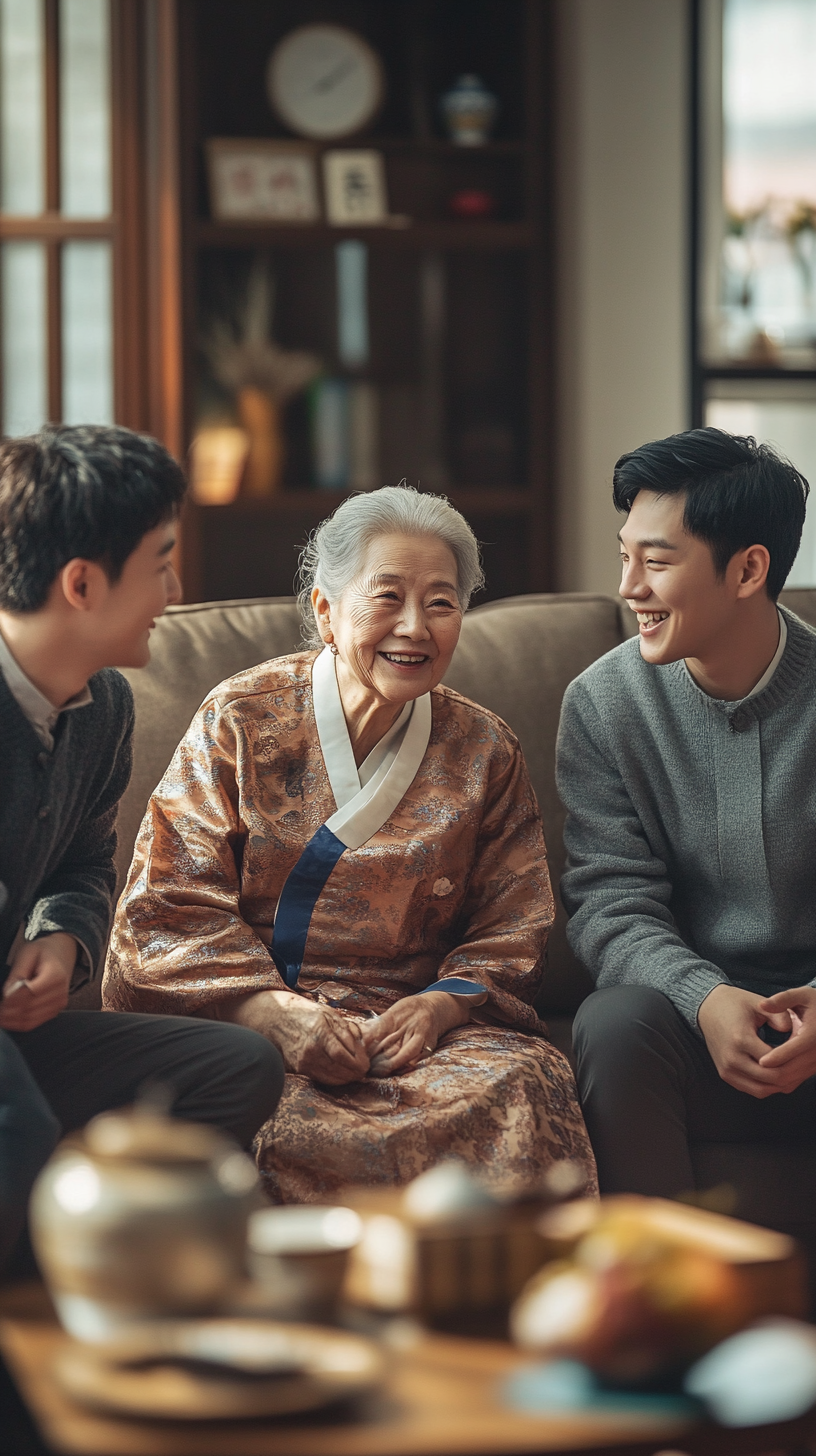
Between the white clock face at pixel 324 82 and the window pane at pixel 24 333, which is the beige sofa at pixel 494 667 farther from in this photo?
the white clock face at pixel 324 82

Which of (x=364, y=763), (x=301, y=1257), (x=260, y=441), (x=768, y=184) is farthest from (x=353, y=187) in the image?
(x=301, y=1257)

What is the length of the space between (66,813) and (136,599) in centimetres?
27

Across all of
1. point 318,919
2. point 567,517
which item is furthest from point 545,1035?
point 567,517

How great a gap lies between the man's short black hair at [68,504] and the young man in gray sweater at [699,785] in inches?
27.0

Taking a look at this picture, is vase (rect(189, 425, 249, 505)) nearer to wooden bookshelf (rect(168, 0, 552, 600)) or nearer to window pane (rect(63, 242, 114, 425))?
wooden bookshelf (rect(168, 0, 552, 600))

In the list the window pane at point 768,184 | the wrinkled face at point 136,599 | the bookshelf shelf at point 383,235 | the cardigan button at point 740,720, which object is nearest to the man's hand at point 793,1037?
the cardigan button at point 740,720

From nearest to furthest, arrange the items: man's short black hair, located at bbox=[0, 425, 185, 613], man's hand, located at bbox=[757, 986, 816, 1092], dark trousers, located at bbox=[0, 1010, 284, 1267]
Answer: man's short black hair, located at bbox=[0, 425, 185, 613], dark trousers, located at bbox=[0, 1010, 284, 1267], man's hand, located at bbox=[757, 986, 816, 1092]

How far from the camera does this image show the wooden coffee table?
2.79 ft

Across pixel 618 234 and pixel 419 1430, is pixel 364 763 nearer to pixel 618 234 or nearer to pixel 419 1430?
pixel 419 1430

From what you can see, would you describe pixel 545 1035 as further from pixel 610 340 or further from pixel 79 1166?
pixel 610 340

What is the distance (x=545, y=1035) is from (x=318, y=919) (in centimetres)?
35

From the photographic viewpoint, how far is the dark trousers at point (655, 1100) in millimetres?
1744

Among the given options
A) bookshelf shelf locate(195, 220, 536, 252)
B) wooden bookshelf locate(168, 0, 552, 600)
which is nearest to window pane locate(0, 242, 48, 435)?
wooden bookshelf locate(168, 0, 552, 600)

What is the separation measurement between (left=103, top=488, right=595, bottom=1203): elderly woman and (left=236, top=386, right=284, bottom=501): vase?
1.87 meters
